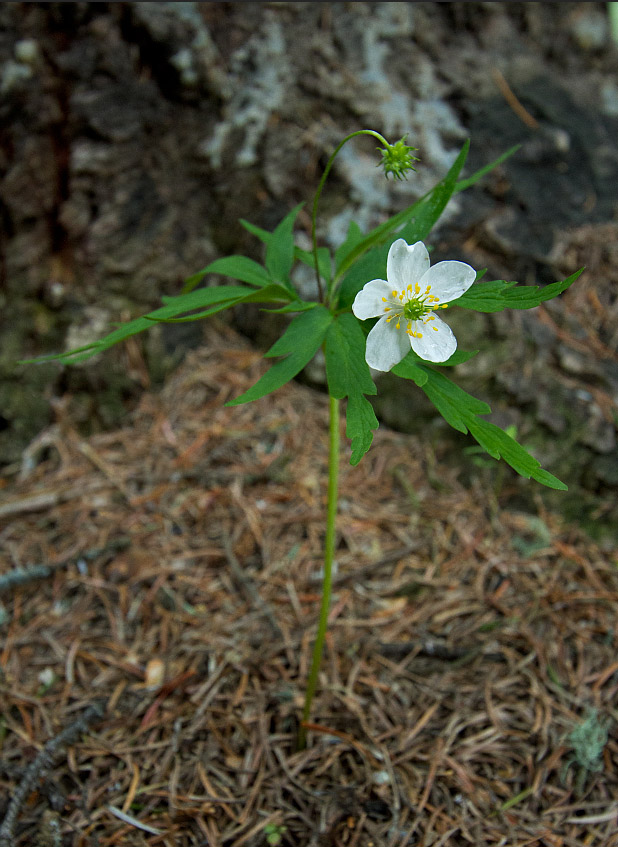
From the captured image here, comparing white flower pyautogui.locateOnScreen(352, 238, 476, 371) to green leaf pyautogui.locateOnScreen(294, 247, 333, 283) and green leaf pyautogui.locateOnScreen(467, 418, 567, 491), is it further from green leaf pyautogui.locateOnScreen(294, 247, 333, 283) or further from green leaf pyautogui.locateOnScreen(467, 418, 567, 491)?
green leaf pyautogui.locateOnScreen(294, 247, 333, 283)

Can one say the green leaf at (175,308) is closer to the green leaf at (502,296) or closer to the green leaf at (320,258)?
the green leaf at (320,258)

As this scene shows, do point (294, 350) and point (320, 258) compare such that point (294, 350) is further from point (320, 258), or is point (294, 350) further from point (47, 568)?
point (47, 568)

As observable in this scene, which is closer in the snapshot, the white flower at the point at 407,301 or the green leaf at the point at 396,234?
the white flower at the point at 407,301

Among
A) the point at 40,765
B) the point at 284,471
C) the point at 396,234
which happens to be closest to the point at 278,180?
the point at 284,471

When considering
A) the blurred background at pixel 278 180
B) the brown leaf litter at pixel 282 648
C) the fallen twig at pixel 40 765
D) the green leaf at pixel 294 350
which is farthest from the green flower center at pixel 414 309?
the fallen twig at pixel 40 765

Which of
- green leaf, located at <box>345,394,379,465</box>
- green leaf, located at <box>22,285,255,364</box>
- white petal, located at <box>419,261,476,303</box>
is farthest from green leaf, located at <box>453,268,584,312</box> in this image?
green leaf, located at <box>22,285,255,364</box>

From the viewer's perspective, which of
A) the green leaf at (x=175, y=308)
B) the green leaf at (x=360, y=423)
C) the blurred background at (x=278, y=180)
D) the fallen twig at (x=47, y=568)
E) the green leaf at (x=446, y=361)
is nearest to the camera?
the green leaf at (x=360, y=423)

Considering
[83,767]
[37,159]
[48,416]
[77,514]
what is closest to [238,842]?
[83,767]

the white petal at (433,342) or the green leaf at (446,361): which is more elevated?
the white petal at (433,342)
